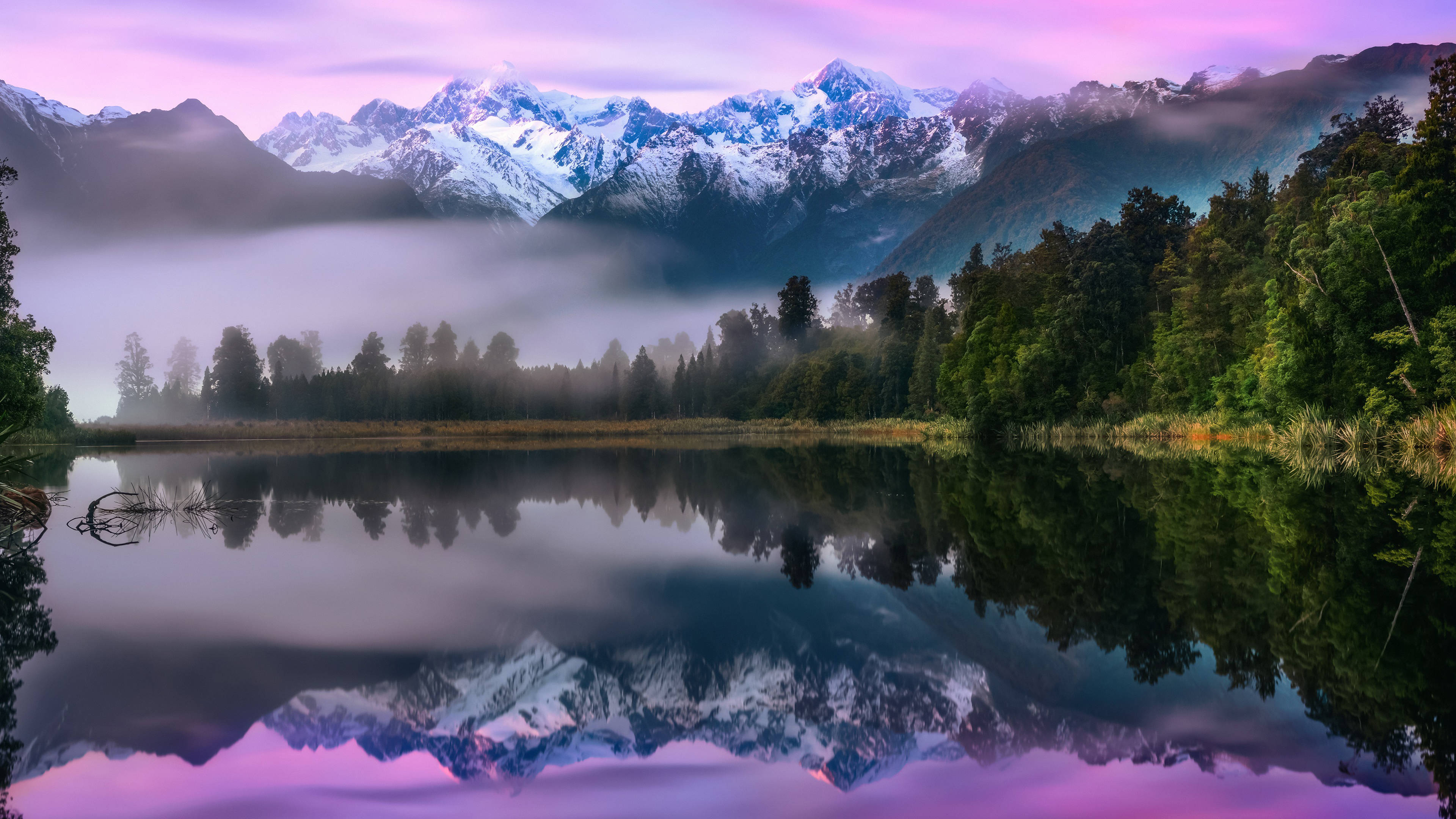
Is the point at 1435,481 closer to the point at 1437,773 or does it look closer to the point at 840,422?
Result: the point at 1437,773

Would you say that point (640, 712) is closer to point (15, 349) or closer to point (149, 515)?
point (149, 515)

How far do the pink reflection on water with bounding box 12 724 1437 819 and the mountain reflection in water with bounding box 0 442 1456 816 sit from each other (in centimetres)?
9

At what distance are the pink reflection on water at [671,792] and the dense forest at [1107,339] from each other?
37.1 metres

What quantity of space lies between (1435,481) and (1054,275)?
54942mm

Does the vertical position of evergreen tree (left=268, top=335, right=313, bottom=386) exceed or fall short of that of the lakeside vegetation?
it exceeds it

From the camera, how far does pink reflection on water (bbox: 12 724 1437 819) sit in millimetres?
5359

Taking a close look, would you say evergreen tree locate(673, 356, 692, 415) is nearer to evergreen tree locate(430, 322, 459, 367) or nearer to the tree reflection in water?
evergreen tree locate(430, 322, 459, 367)

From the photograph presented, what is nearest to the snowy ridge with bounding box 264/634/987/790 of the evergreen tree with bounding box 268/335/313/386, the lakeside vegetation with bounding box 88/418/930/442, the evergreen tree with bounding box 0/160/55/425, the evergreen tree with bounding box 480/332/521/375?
the evergreen tree with bounding box 0/160/55/425

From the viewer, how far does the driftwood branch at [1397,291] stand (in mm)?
35681

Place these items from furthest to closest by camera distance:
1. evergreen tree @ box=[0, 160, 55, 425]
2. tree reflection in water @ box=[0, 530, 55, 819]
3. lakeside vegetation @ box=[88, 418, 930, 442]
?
1. lakeside vegetation @ box=[88, 418, 930, 442]
2. evergreen tree @ box=[0, 160, 55, 425]
3. tree reflection in water @ box=[0, 530, 55, 819]

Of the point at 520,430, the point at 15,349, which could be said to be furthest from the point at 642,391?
the point at 15,349

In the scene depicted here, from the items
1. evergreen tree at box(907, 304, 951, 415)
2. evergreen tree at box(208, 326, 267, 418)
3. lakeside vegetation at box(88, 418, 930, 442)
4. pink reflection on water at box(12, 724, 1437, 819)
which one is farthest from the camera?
evergreen tree at box(208, 326, 267, 418)

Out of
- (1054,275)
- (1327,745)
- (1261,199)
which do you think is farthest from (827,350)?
(1327,745)

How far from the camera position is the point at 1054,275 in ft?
247
